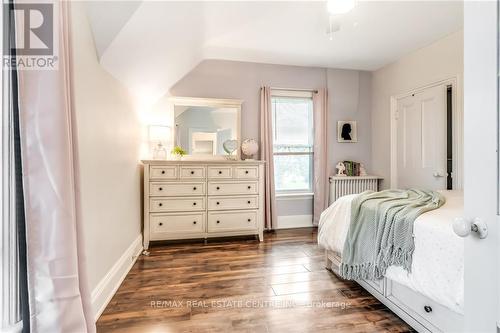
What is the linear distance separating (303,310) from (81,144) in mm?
1801

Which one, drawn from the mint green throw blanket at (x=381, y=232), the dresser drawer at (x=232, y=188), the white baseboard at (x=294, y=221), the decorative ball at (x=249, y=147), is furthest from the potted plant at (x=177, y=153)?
the mint green throw blanket at (x=381, y=232)

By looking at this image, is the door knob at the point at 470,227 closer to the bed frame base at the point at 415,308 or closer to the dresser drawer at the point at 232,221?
the bed frame base at the point at 415,308

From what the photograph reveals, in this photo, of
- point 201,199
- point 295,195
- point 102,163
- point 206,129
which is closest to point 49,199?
point 102,163

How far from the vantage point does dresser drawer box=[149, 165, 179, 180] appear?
2984 millimetres

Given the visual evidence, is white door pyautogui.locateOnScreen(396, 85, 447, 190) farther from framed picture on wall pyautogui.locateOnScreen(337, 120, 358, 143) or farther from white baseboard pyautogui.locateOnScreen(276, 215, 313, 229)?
white baseboard pyautogui.locateOnScreen(276, 215, 313, 229)

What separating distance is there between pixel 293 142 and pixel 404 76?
5.81 feet

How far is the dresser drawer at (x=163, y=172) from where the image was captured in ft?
9.79

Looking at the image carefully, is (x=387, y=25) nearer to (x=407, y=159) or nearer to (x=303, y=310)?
(x=407, y=159)

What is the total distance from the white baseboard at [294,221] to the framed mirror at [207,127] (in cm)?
119

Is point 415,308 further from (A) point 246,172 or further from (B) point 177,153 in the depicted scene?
(B) point 177,153

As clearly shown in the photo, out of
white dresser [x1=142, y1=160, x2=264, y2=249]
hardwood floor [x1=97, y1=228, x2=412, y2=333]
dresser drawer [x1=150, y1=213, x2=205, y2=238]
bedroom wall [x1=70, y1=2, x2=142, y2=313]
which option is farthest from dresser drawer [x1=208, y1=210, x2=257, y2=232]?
bedroom wall [x1=70, y1=2, x2=142, y2=313]

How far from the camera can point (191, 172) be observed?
10.2 feet

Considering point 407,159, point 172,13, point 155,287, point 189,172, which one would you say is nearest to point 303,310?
point 155,287

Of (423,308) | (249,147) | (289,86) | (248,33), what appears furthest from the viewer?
(289,86)
